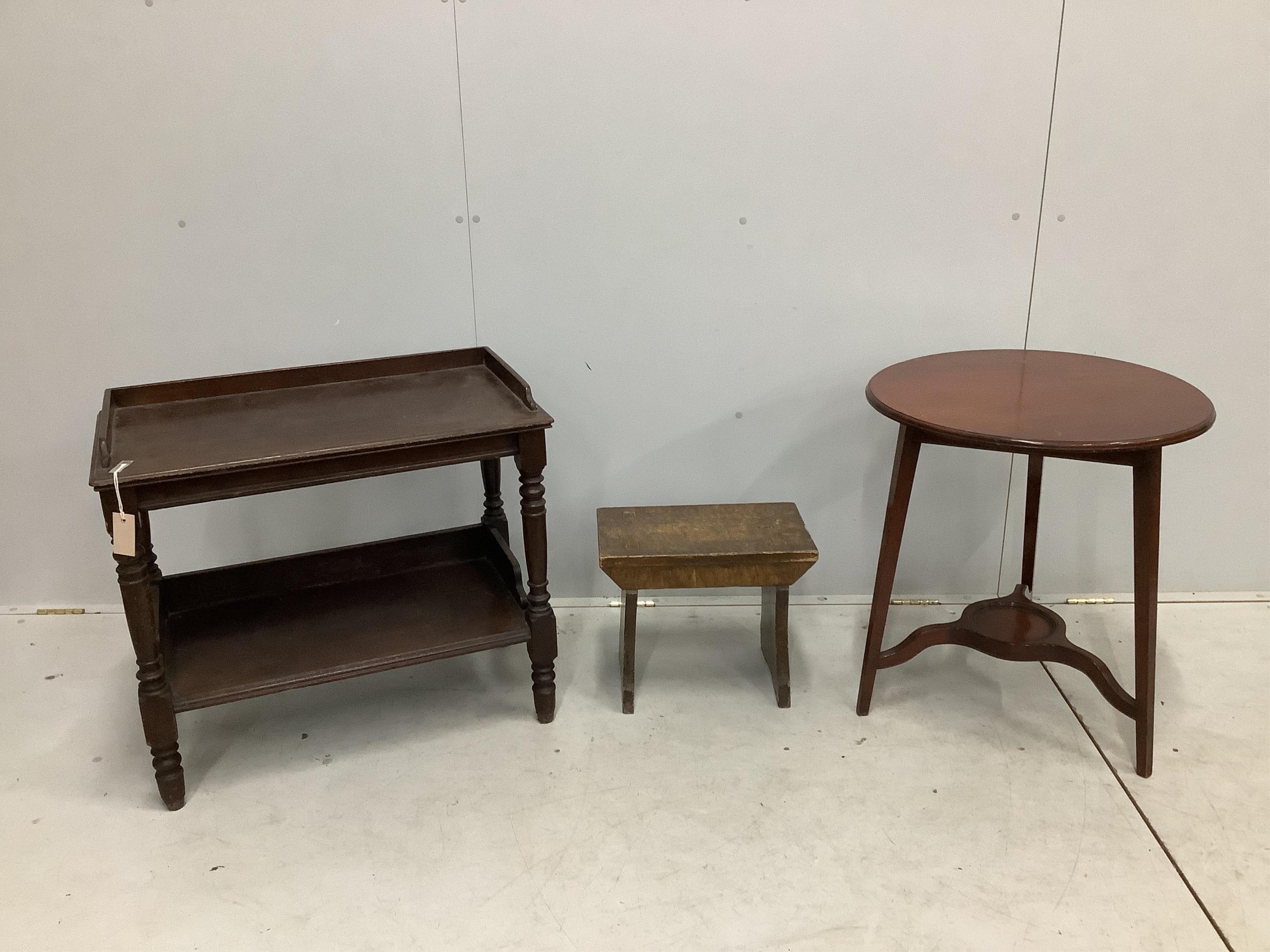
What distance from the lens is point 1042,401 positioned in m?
2.34

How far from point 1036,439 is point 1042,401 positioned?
0.29 metres

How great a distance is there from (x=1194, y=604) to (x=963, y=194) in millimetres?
1564

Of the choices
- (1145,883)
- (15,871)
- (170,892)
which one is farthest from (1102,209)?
(15,871)

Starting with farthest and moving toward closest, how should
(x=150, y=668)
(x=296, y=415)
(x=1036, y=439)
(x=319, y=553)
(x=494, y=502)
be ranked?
1. (x=494, y=502)
2. (x=319, y=553)
3. (x=296, y=415)
4. (x=150, y=668)
5. (x=1036, y=439)

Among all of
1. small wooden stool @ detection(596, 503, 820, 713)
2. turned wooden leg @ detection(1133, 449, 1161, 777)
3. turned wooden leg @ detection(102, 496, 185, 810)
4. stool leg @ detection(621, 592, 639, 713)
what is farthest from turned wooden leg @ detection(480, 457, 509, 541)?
turned wooden leg @ detection(1133, 449, 1161, 777)

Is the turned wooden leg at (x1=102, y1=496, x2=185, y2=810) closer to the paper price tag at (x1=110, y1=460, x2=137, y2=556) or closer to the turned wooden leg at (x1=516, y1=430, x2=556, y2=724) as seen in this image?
the paper price tag at (x1=110, y1=460, x2=137, y2=556)

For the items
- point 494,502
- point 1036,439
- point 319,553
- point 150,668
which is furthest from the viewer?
point 494,502

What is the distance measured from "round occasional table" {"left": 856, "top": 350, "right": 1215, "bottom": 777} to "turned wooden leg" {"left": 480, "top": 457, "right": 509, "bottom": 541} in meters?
1.12

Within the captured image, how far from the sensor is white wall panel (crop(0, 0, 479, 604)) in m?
2.69

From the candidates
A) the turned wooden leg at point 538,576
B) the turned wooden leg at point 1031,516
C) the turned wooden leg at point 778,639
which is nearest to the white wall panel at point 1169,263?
the turned wooden leg at point 1031,516

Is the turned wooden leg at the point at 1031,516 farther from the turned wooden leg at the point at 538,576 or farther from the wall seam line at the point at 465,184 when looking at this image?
the wall seam line at the point at 465,184

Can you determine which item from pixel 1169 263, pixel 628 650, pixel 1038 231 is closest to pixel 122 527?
pixel 628 650

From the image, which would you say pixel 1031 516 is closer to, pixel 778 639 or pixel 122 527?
pixel 778 639

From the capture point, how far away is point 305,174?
280cm
